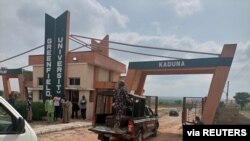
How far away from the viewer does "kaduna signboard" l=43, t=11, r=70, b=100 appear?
23438 millimetres

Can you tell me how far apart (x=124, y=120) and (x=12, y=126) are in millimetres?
7184

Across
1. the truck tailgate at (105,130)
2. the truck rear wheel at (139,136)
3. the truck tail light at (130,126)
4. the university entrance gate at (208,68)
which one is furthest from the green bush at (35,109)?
the truck tail light at (130,126)

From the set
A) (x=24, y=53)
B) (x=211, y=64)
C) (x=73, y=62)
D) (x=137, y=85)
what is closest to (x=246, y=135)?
(x=211, y=64)

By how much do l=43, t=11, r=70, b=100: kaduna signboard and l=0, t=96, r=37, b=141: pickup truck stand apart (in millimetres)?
18054

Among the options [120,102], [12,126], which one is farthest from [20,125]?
[120,102]

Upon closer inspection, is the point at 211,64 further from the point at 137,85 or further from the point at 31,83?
the point at 31,83

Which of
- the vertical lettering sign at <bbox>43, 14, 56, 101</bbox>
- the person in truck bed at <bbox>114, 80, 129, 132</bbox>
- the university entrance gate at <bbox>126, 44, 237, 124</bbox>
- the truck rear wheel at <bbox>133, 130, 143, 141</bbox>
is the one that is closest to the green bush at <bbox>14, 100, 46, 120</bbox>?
the vertical lettering sign at <bbox>43, 14, 56, 101</bbox>

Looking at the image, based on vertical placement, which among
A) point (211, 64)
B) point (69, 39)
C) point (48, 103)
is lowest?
point (48, 103)

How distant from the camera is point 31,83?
27.9m

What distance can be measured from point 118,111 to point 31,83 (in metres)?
17.8

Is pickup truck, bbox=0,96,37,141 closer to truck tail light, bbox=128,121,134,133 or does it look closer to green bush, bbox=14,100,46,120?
truck tail light, bbox=128,121,134,133

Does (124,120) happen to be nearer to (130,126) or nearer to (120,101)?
(130,126)

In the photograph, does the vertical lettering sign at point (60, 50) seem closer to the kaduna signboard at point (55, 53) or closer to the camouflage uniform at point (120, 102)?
the kaduna signboard at point (55, 53)

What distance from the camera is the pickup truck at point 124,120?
38.9 ft
